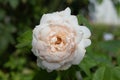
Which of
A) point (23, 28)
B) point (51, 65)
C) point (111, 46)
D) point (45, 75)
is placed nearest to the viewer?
point (51, 65)

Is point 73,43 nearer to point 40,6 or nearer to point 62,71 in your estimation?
point 62,71

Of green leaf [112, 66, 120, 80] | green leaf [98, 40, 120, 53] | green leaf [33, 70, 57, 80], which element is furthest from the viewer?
green leaf [98, 40, 120, 53]

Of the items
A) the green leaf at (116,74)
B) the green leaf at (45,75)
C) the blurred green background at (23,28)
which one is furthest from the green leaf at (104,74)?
the blurred green background at (23,28)

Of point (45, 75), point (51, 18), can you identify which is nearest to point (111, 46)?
point (45, 75)

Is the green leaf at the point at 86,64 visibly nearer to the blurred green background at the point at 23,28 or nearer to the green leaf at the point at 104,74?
the green leaf at the point at 104,74

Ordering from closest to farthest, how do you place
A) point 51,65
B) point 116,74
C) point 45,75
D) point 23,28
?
point 51,65 < point 116,74 < point 45,75 < point 23,28

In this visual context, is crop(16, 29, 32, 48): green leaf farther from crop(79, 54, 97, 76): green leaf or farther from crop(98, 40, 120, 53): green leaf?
crop(98, 40, 120, 53): green leaf

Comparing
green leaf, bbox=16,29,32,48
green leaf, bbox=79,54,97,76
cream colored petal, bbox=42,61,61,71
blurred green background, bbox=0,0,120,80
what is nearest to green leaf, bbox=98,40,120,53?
blurred green background, bbox=0,0,120,80

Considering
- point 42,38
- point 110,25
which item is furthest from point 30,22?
point 110,25

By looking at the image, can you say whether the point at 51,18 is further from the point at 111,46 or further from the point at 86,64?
the point at 111,46
